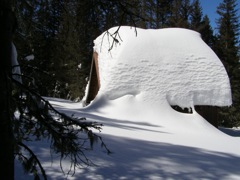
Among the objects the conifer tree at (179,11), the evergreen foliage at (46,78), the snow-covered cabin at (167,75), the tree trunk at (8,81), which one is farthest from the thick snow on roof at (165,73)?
the conifer tree at (179,11)

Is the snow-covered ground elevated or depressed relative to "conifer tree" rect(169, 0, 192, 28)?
depressed

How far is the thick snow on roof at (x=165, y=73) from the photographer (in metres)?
12.6

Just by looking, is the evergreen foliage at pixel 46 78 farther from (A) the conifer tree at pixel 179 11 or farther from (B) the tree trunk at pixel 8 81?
(A) the conifer tree at pixel 179 11

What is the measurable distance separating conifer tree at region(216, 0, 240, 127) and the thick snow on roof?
12.9 meters

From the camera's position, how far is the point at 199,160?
16.6ft

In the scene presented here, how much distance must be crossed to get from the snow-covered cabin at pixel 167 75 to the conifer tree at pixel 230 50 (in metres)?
13.0

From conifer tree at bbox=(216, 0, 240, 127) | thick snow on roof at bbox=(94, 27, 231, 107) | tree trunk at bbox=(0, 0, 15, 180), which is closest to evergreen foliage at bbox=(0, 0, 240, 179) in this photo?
tree trunk at bbox=(0, 0, 15, 180)

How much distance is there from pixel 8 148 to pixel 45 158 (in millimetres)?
1766

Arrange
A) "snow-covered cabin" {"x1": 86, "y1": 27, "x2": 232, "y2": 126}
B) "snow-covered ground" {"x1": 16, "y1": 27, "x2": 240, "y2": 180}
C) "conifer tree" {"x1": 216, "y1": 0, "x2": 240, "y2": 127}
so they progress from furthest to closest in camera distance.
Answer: "conifer tree" {"x1": 216, "y1": 0, "x2": 240, "y2": 127}
"snow-covered cabin" {"x1": 86, "y1": 27, "x2": 232, "y2": 126}
"snow-covered ground" {"x1": 16, "y1": 27, "x2": 240, "y2": 180}

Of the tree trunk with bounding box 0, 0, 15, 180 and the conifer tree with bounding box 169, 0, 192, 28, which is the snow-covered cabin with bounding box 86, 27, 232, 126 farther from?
the conifer tree with bounding box 169, 0, 192, 28

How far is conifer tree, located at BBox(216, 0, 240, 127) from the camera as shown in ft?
83.9

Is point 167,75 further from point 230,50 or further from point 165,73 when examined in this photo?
point 230,50

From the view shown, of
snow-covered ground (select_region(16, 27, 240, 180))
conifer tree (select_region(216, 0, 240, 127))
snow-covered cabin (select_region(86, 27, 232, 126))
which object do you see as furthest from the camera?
conifer tree (select_region(216, 0, 240, 127))

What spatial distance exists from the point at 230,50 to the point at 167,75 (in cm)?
1648
